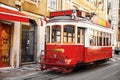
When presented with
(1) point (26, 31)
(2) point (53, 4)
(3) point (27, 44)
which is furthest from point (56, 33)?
(2) point (53, 4)

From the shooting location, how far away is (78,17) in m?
18.1

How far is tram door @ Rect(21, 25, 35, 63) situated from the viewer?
21.9 metres

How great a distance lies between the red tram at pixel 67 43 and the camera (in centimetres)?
1698

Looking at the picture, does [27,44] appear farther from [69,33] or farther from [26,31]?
[69,33]

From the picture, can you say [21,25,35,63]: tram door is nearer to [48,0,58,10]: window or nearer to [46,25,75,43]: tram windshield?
[48,0,58,10]: window

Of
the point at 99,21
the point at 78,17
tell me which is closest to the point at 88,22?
the point at 78,17

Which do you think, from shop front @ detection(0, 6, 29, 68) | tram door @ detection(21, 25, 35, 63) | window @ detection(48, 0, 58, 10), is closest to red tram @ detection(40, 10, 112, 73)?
shop front @ detection(0, 6, 29, 68)

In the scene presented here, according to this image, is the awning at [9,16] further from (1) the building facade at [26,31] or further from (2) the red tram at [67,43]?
(2) the red tram at [67,43]

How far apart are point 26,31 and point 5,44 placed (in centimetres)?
307

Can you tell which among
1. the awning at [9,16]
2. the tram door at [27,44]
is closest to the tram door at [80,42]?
the awning at [9,16]

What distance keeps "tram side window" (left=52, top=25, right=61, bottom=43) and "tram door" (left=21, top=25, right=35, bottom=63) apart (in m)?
4.59

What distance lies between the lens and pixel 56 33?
Result: 17.6 metres

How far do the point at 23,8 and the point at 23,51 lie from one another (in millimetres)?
2962

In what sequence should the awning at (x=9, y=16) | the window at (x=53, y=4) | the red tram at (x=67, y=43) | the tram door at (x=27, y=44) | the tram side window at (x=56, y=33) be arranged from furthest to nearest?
the window at (x=53, y=4) → the tram door at (x=27, y=44) → the tram side window at (x=56, y=33) → the red tram at (x=67, y=43) → the awning at (x=9, y=16)
